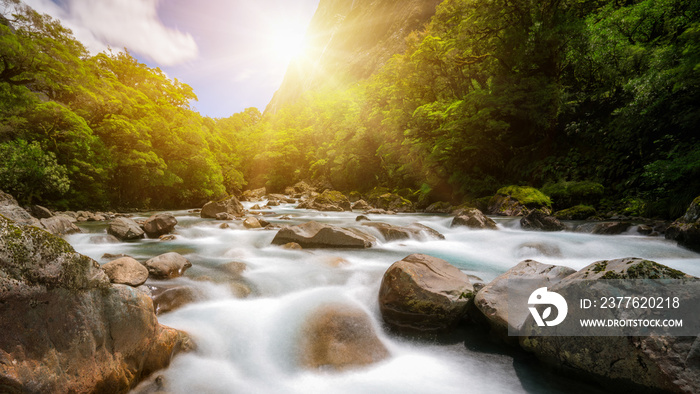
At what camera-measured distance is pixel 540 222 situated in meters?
10.4

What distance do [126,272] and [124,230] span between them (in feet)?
19.3

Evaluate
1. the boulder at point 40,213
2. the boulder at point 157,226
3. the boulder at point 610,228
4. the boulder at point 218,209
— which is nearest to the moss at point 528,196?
the boulder at point 610,228

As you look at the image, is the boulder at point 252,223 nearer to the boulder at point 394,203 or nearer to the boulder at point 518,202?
the boulder at point 394,203

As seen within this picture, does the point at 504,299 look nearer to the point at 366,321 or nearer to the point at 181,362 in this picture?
the point at 366,321

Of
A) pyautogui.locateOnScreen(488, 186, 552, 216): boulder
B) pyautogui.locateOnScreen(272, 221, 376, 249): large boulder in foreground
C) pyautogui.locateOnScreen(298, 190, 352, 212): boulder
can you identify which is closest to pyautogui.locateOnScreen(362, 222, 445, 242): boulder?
pyautogui.locateOnScreen(272, 221, 376, 249): large boulder in foreground

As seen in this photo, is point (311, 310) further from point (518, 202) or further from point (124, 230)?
point (518, 202)

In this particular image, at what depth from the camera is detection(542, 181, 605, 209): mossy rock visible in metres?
12.6

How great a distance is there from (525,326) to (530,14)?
19778mm

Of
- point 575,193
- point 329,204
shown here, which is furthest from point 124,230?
point 575,193

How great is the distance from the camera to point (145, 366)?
2.75 meters

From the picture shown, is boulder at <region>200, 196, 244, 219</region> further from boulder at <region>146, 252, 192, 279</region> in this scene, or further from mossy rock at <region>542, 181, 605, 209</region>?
mossy rock at <region>542, 181, 605, 209</region>

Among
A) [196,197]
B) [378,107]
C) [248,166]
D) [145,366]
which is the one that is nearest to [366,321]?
[145,366]

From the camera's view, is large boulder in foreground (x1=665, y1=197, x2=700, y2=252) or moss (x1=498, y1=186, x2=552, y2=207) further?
moss (x1=498, y1=186, x2=552, y2=207)

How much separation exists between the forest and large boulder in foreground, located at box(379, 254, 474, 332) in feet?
34.8
